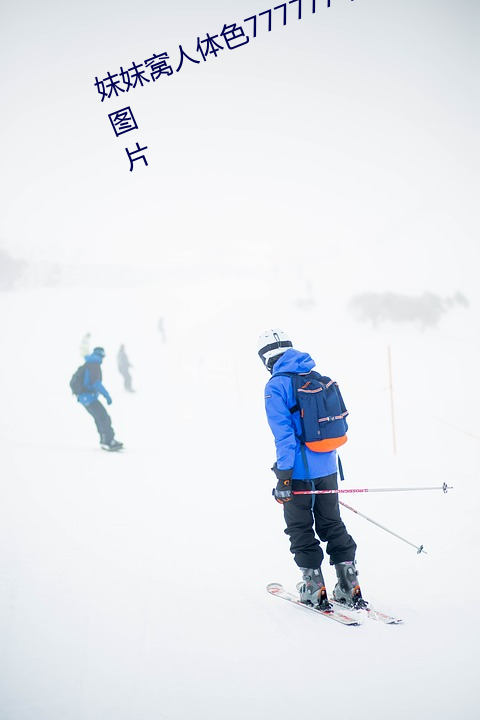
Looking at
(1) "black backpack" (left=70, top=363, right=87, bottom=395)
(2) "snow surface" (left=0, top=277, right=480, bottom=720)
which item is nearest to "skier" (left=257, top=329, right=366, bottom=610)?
(2) "snow surface" (left=0, top=277, right=480, bottom=720)

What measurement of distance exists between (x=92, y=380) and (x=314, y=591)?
234 inches

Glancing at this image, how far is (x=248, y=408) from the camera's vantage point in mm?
12695

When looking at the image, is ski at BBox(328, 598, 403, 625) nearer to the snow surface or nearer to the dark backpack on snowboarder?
the snow surface

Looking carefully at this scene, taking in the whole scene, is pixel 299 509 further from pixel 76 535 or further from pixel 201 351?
pixel 201 351

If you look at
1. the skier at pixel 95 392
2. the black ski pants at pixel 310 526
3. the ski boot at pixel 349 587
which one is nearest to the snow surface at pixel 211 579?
the ski boot at pixel 349 587

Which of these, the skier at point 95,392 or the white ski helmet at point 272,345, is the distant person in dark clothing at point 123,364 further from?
the white ski helmet at point 272,345

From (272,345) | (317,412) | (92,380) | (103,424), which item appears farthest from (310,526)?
(103,424)

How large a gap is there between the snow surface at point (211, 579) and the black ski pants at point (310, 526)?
1.40 ft

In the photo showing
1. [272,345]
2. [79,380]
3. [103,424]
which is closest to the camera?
[272,345]

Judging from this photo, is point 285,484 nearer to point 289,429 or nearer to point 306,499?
point 306,499

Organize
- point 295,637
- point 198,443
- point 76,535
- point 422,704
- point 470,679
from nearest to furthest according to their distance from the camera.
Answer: point 422,704, point 470,679, point 295,637, point 76,535, point 198,443

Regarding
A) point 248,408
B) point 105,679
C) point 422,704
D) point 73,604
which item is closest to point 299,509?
point 422,704

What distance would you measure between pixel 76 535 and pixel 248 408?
8798 millimetres

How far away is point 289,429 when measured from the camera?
2885mm
